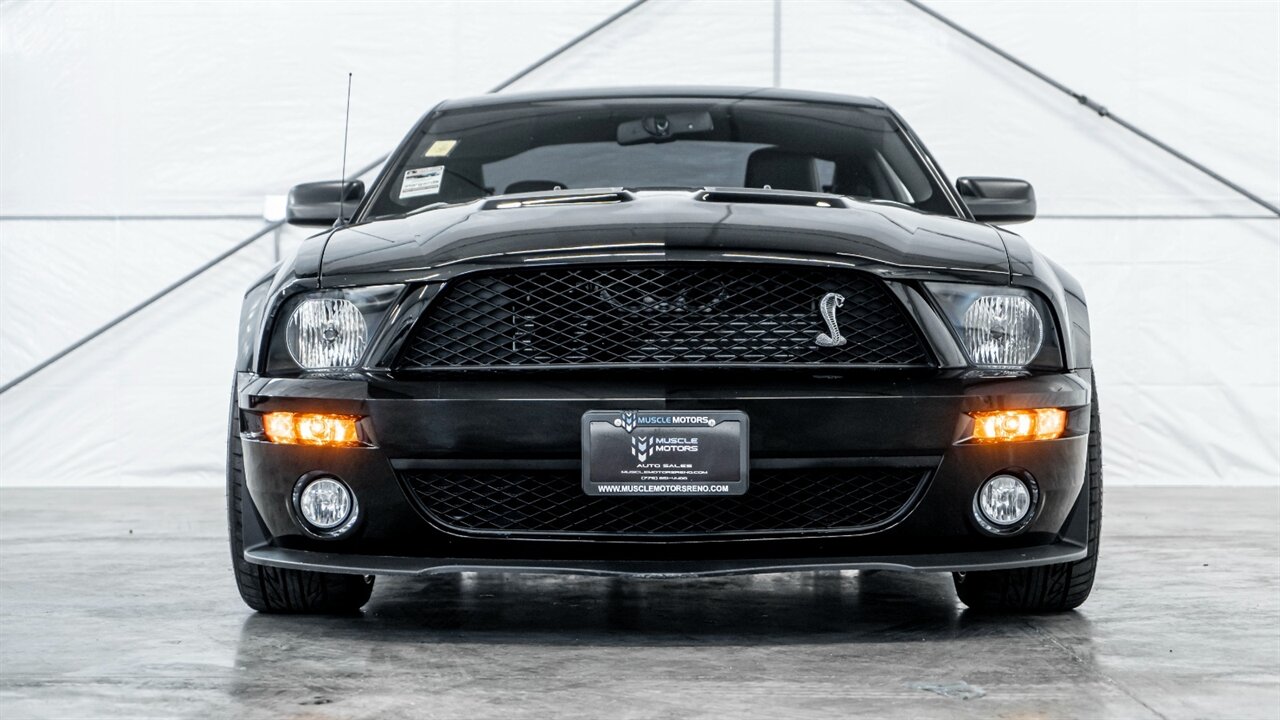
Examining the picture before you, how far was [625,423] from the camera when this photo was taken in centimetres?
291

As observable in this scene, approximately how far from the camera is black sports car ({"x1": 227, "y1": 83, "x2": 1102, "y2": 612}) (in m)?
2.93

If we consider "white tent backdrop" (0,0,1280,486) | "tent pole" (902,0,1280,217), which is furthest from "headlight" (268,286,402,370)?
"tent pole" (902,0,1280,217)

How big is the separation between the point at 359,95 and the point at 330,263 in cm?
534

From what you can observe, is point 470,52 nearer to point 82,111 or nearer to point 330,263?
point 82,111

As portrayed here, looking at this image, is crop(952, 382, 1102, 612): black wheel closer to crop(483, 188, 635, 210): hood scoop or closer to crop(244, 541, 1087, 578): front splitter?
crop(244, 541, 1087, 578): front splitter

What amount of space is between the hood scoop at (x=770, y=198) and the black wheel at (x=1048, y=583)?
0.70 meters

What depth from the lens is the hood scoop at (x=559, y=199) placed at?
339 cm

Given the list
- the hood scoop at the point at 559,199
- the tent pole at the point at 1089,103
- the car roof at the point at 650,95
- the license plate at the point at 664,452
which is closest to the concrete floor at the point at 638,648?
the license plate at the point at 664,452

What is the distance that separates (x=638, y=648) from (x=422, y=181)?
5.05 feet

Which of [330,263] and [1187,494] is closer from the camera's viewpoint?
[330,263]

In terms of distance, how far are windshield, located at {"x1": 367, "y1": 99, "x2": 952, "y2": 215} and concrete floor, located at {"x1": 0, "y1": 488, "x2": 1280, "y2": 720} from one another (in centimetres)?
103

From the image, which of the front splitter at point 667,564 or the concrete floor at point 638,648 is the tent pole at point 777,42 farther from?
the front splitter at point 667,564

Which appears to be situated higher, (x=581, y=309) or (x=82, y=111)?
(x=82, y=111)

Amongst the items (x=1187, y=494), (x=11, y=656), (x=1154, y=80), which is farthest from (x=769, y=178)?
(x=1154, y=80)
